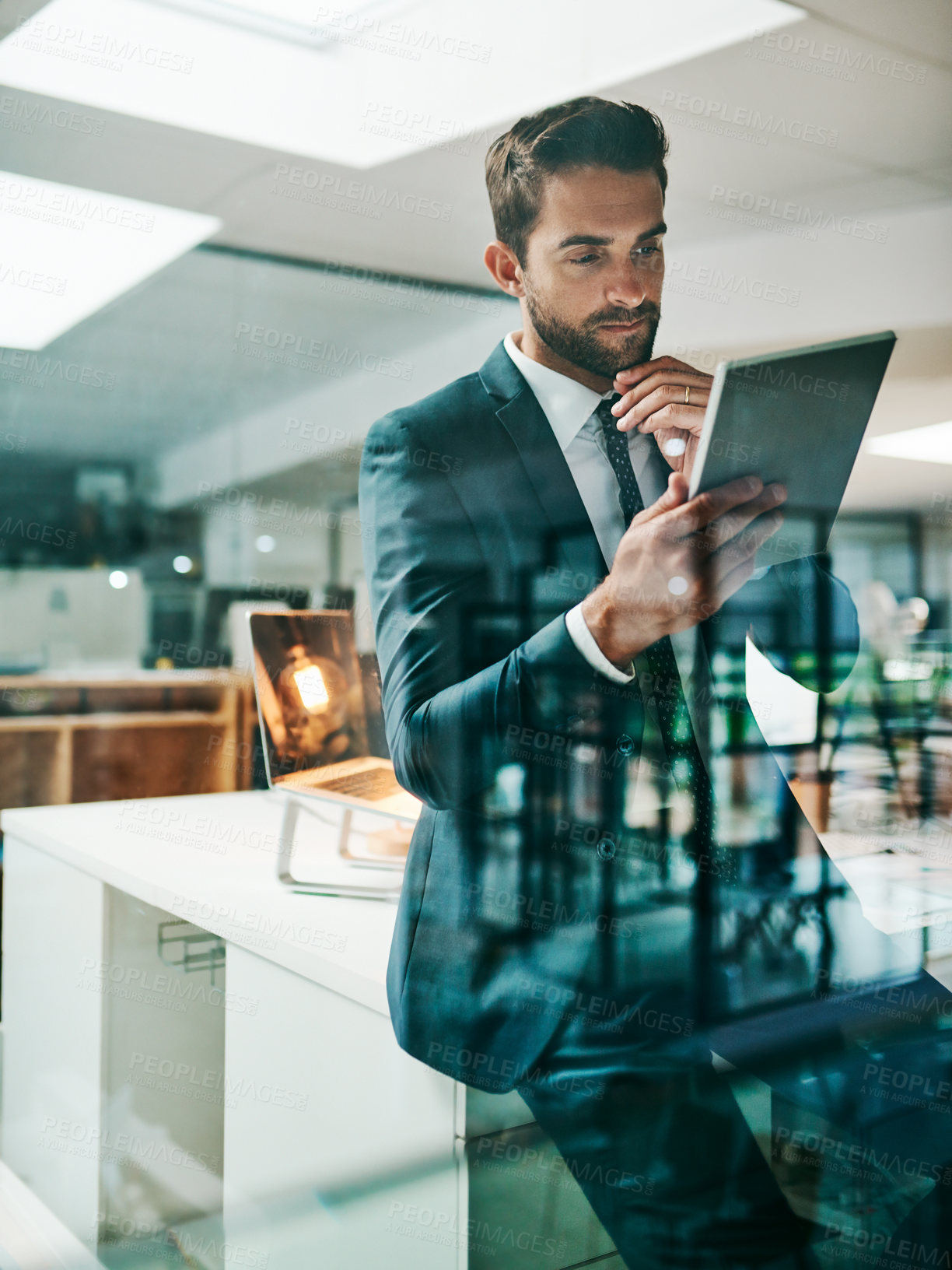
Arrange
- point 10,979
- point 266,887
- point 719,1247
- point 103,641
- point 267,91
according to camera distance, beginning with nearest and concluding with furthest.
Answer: point 719,1247
point 266,887
point 267,91
point 103,641
point 10,979

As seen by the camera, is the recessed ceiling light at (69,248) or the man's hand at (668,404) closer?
the man's hand at (668,404)

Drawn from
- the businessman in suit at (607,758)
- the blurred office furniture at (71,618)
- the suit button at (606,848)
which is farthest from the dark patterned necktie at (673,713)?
the blurred office furniture at (71,618)

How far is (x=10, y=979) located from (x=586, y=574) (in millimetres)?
1641

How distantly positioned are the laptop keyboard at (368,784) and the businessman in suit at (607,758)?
145 mm

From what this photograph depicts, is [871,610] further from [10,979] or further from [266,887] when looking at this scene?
[10,979]

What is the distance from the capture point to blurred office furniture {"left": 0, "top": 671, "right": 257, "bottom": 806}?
1.92 m

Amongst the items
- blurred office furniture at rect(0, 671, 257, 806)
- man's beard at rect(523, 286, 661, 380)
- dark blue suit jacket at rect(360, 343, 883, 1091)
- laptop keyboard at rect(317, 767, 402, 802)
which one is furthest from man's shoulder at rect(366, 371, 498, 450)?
blurred office furniture at rect(0, 671, 257, 806)

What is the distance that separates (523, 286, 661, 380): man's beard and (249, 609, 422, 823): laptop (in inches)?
21.3

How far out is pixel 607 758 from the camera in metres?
1.28

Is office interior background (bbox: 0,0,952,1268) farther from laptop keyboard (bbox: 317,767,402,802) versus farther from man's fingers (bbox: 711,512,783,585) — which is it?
laptop keyboard (bbox: 317,767,402,802)

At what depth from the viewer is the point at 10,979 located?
6.91 feet

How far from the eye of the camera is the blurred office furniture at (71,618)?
191 centimetres

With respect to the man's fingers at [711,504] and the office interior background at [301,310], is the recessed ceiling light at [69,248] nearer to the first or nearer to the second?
the office interior background at [301,310]

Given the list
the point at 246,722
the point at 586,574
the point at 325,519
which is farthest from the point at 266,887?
the point at 586,574
